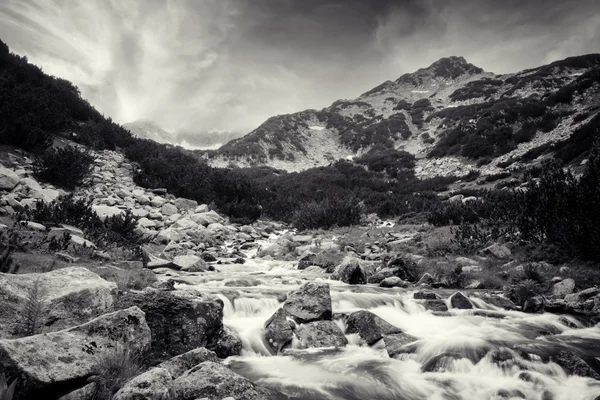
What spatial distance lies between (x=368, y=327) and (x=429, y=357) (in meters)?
0.91

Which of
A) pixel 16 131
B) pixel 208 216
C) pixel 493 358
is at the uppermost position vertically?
pixel 16 131

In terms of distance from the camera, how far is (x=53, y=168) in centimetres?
1067

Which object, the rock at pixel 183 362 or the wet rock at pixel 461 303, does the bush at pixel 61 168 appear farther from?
the wet rock at pixel 461 303

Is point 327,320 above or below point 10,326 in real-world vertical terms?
below

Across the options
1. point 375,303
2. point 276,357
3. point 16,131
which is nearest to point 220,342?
point 276,357

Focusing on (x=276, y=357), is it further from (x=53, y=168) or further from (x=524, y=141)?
(x=524, y=141)

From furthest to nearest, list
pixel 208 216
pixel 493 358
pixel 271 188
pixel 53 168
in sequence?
pixel 271 188 → pixel 208 216 → pixel 53 168 → pixel 493 358

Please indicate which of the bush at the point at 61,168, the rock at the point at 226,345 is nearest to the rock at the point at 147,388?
the rock at the point at 226,345

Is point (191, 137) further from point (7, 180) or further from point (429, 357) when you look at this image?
point (429, 357)

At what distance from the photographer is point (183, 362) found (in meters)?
3.04

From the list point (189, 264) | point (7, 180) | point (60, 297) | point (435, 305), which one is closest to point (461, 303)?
point (435, 305)

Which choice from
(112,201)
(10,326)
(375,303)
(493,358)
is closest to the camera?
(10,326)

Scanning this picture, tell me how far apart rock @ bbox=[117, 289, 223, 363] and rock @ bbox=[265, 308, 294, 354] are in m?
0.84

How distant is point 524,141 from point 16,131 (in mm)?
31257
